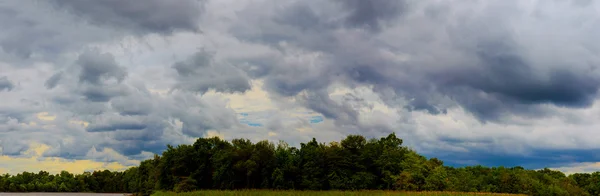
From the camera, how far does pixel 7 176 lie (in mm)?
185750

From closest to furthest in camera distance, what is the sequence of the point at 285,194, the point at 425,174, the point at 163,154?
the point at 285,194, the point at 425,174, the point at 163,154

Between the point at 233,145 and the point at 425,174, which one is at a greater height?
the point at 233,145

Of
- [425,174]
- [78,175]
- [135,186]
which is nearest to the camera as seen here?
[425,174]

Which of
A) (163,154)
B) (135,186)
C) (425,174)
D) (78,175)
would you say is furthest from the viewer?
(78,175)

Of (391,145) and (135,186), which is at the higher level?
(391,145)

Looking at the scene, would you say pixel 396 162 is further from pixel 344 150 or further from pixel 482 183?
pixel 482 183

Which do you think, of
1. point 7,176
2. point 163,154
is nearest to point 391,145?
point 163,154

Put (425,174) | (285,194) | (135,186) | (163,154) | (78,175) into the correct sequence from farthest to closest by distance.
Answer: (78,175) < (135,186) < (163,154) < (425,174) < (285,194)

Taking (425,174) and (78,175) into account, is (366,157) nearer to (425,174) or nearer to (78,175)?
(425,174)

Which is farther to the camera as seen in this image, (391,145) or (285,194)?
(391,145)

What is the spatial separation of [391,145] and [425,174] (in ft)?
57.6

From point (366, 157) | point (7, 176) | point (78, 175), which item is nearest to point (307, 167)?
point (366, 157)

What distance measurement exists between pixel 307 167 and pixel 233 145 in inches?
807

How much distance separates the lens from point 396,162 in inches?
3073
